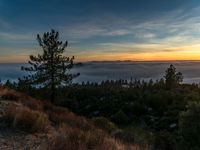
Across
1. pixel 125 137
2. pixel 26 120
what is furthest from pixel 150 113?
pixel 26 120

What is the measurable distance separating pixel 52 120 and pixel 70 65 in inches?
787

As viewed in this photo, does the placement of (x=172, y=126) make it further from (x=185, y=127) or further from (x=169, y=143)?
(x=185, y=127)

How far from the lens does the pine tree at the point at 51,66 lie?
31688 mm

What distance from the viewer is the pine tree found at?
31.7 metres

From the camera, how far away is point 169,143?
67.4 ft

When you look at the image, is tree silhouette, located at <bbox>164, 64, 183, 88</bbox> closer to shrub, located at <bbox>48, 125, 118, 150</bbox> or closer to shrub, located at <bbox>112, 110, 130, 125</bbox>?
shrub, located at <bbox>112, 110, 130, 125</bbox>

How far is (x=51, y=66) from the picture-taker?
3162cm

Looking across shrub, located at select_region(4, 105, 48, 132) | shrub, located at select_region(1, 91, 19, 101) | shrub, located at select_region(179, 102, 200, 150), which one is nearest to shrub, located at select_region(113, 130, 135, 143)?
shrub, located at select_region(4, 105, 48, 132)

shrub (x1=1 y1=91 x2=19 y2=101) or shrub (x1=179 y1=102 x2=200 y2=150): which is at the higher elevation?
shrub (x1=1 y1=91 x2=19 y2=101)

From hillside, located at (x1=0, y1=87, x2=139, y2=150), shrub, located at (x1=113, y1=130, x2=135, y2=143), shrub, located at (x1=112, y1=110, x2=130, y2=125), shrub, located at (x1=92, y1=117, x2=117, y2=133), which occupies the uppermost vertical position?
hillside, located at (x1=0, y1=87, x2=139, y2=150)

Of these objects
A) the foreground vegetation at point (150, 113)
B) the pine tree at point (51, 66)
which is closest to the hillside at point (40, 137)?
the foreground vegetation at point (150, 113)

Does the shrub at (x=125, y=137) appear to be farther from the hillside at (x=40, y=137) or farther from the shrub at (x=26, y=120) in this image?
the shrub at (x=26, y=120)

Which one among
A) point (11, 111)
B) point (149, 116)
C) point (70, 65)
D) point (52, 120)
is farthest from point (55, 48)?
point (11, 111)

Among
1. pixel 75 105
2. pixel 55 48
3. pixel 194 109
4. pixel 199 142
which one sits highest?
pixel 55 48
